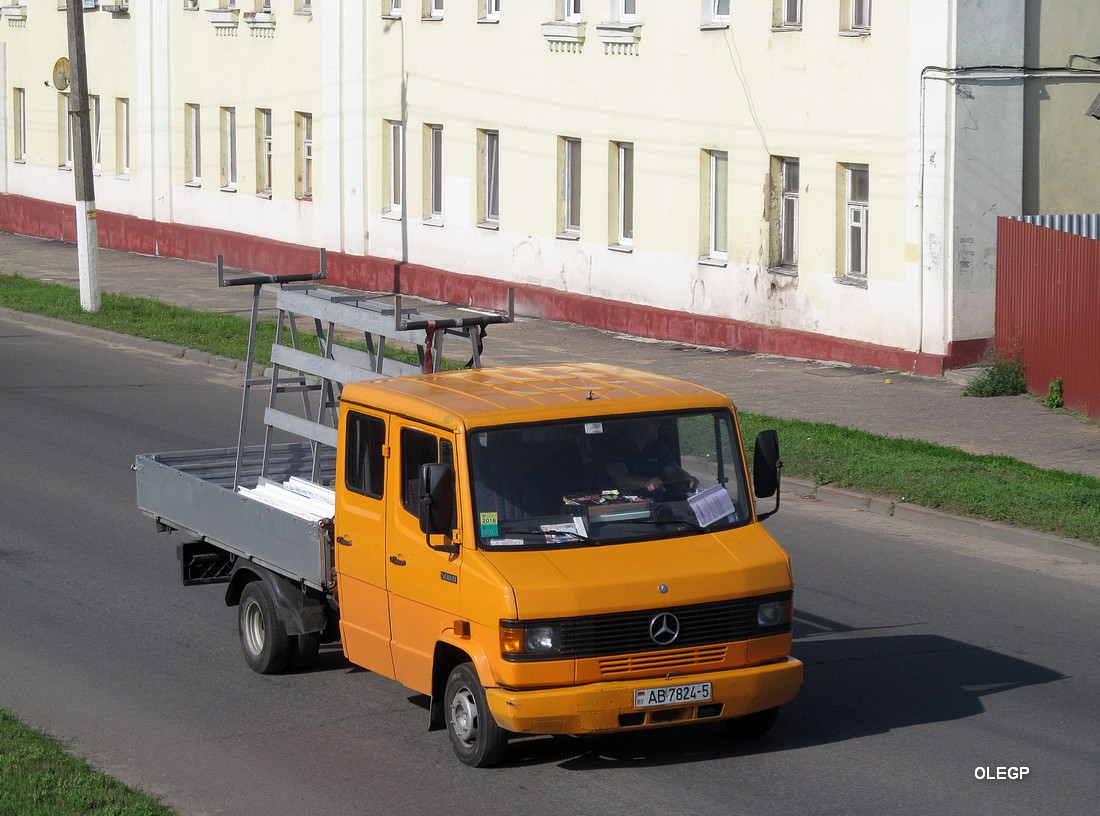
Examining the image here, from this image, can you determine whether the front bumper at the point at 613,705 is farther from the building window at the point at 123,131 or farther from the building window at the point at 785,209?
the building window at the point at 123,131

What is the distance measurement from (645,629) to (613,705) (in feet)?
1.19

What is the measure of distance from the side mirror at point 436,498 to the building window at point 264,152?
2699 centimetres

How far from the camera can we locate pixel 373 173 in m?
30.9

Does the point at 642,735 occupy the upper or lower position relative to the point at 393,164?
lower

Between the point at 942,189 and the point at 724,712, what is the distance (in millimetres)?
13935

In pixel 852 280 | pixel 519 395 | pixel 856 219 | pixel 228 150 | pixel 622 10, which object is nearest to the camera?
pixel 519 395

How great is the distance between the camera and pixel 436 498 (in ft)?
25.5

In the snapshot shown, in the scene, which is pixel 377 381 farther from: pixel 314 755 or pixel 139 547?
pixel 139 547

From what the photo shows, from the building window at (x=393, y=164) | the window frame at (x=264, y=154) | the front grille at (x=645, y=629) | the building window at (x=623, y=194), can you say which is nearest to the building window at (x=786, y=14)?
the building window at (x=623, y=194)

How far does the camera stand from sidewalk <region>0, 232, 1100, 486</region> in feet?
54.9

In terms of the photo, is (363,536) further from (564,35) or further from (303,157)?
(303,157)

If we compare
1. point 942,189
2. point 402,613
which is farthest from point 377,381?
point 942,189

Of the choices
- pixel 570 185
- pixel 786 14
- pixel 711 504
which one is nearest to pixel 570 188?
pixel 570 185

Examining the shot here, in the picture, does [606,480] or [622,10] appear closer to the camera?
[606,480]
